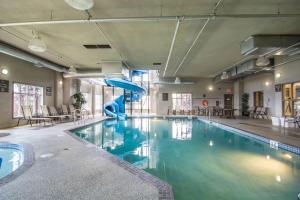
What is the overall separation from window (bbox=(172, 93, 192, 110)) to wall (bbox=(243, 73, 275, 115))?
13.9 ft

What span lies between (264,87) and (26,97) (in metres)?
12.7

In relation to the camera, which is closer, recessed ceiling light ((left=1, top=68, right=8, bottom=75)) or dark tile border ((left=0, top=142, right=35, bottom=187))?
dark tile border ((left=0, top=142, right=35, bottom=187))

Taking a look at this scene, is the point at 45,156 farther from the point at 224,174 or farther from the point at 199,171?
the point at 224,174

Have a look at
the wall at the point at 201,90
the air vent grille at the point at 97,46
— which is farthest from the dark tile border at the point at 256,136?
the air vent grille at the point at 97,46

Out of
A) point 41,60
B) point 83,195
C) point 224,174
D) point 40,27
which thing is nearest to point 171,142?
point 224,174

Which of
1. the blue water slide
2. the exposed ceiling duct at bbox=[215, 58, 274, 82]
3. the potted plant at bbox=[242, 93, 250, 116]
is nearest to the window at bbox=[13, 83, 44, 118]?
the blue water slide

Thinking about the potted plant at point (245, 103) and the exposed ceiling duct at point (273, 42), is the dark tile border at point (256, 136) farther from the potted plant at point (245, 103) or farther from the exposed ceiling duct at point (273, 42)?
the potted plant at point (245, 103)

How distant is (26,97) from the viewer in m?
8.45

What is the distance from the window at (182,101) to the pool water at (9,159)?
38.5 feet

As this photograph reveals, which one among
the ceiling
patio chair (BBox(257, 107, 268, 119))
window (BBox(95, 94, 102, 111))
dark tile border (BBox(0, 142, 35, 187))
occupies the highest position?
the ceiling

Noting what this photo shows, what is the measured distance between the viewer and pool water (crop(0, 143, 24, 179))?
10.6ft

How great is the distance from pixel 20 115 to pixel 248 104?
527 inches

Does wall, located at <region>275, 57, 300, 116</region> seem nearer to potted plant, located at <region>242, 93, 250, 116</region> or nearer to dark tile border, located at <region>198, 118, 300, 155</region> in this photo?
dark tile border, located at <region>198, 118, 300, 155</region>

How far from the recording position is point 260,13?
13.3 feet
